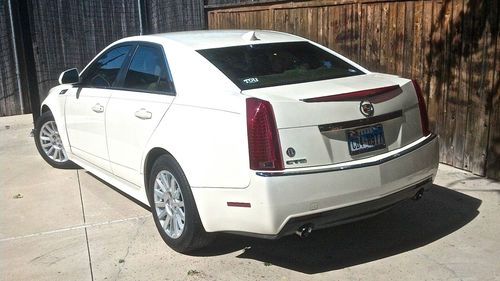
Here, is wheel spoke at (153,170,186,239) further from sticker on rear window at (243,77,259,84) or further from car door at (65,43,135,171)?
car door at (65,43,135,171)

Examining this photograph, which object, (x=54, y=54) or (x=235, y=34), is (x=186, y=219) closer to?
(x=235, y=34)

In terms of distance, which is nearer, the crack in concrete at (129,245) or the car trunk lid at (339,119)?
the car trunk lid at (339,119)

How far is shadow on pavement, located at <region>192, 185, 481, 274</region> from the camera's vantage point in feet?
14.0

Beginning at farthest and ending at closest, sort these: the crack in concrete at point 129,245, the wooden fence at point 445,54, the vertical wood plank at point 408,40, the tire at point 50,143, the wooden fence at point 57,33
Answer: the wooden fence at point 57,33, the tire at point 50,143, the vertical wood plank at point 408,40, the wooden fence at point 445,54, the crack in concrete at point 129,245

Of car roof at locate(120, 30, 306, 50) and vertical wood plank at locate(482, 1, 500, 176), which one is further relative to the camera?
vertical wood plank at locate(482, 1, 500, 176)

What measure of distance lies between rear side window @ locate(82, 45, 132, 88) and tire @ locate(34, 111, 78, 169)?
1222 mm

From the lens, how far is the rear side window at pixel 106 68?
541cm

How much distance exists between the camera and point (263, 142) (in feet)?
11.8

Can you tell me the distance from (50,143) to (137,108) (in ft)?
9.21

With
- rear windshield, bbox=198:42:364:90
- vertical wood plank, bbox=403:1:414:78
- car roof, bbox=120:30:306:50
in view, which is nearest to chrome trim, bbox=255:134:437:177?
rear windshield, bbox=198:42:364:90

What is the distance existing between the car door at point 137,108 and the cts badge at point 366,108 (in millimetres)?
1448

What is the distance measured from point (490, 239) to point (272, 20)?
18.4ft

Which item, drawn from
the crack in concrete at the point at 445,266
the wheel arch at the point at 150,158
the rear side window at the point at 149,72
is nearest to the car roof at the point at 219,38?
the rear side window at the point at 149,72

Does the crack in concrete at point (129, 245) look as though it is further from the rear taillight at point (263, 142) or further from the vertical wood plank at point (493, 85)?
the vertical wood plank at point (493, 85)
